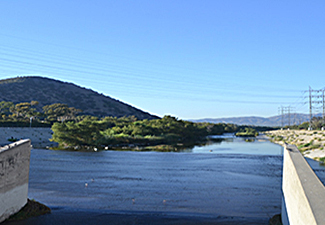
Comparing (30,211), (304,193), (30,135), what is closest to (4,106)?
(30,135)

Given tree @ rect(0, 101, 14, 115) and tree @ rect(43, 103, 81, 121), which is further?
tree @ rect(43, 103, 81, 121)

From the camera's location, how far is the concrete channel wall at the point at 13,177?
1184 cm

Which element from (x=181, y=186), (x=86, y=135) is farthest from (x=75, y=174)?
(x=86, y=135)

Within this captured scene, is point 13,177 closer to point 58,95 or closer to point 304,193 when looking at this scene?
point 304,193

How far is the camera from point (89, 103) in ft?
537

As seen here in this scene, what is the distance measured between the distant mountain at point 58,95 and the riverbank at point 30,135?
7657 cm

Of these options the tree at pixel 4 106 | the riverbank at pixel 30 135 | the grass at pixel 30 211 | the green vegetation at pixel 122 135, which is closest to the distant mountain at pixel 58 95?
the tree at pixel 4 106

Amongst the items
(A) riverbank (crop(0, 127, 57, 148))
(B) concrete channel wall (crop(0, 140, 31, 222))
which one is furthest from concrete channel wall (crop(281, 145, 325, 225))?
(A) riverbank (crop(0, 127, 57, 148))

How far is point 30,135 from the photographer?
211ft

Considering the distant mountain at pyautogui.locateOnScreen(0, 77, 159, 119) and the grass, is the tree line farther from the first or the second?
the grass

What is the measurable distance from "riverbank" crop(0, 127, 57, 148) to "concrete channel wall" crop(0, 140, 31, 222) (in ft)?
145

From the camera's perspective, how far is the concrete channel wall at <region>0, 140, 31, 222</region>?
11.8 meters

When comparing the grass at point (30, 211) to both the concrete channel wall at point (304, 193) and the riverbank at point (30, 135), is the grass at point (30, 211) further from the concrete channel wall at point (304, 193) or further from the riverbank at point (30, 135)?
the riverbank at point (30, 135)

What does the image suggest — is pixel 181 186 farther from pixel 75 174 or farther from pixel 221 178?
pixel 75 174
